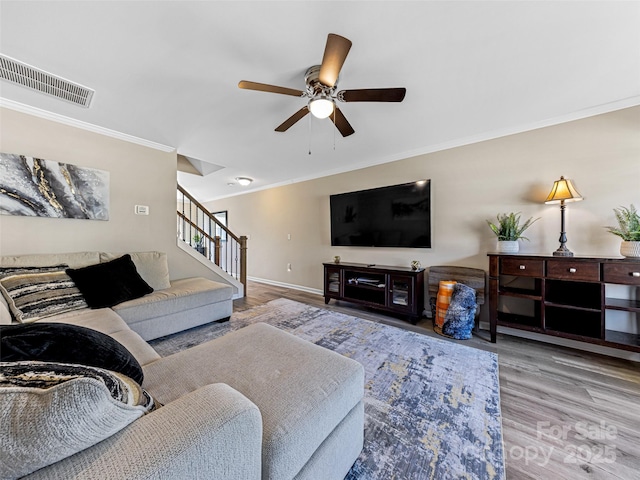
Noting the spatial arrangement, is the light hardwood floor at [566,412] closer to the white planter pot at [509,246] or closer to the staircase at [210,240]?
the white planter pot at [509,246]

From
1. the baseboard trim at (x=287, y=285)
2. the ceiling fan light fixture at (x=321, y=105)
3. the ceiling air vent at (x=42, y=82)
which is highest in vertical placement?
the ceiling air vent at (x=42, y=82)

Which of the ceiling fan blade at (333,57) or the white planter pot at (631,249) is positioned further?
the white planter pot at (631,249)

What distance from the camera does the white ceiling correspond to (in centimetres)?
137

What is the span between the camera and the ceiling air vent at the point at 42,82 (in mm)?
1766

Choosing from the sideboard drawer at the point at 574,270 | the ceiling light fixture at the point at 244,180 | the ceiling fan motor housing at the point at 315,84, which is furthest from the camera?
the ceiling light fixture at the point at 244,180

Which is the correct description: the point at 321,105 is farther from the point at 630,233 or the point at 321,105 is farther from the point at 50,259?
the point at 50,259

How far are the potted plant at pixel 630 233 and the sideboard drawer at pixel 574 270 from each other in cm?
21

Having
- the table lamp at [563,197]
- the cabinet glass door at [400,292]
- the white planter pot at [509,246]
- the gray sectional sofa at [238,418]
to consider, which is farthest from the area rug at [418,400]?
the table lamp at [563,197]

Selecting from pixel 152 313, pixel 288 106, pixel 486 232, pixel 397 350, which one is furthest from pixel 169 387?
pixel 486 232

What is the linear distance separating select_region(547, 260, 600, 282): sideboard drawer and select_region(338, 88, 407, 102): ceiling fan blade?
6.65ft

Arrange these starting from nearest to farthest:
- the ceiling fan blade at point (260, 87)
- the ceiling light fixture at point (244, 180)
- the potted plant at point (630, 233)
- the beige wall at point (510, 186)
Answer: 1. the ceiling fan blade at point (260, 87)
2. the potted plant at point (630, 233)
3. the beige wall at point (510, 186)
4. the ceiling light fixture at point (244, 180)

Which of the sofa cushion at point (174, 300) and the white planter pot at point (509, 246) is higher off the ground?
the white planter pot at point (509, 246)

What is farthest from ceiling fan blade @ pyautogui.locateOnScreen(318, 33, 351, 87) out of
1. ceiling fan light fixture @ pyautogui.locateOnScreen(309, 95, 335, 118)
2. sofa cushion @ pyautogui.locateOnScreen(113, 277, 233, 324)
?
sofa cushion @ pyautogui.locateOnScreen(113, 277, 233, 324)

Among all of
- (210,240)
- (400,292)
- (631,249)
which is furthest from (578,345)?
(210,240)
